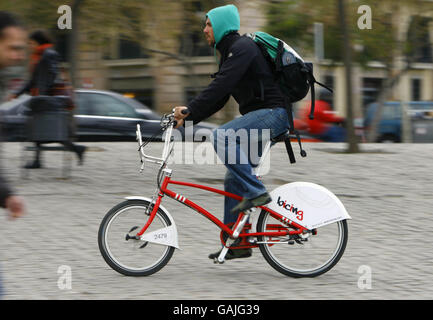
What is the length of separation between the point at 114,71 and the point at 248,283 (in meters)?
30.9

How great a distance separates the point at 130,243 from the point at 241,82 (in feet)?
4.62

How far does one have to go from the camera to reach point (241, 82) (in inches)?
224

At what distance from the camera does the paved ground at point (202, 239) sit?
5.39 metres

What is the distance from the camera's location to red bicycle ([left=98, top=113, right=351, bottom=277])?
5.64 metres

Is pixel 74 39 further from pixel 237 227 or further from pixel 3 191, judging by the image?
pixel 3 191

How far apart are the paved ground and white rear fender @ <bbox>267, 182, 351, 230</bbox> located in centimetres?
44

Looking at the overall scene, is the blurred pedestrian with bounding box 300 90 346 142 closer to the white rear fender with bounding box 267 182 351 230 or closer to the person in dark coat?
the white rear fender with bounding box 267 182 351 230

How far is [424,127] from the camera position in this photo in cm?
2184

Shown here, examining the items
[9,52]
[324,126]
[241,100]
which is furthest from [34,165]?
[324,126]

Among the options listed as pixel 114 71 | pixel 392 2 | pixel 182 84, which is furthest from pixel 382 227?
pixel 114 71

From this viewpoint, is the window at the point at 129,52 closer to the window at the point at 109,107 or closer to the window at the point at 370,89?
the window at the point at 370,89

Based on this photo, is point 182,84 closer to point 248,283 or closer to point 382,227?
point 382,227

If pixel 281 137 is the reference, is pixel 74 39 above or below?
above

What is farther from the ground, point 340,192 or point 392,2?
point 392,2
